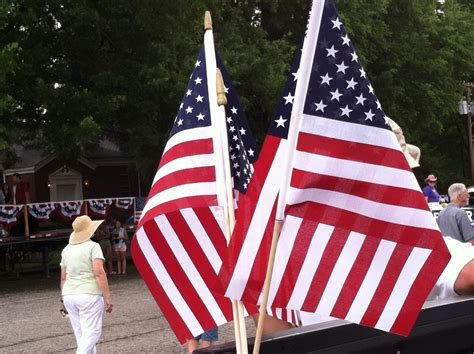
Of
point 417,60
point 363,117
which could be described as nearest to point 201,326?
point 363,117

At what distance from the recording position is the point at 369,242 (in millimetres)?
2969

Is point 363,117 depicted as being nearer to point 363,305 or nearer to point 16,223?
point 363,305

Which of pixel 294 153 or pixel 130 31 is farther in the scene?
pixel 130 31

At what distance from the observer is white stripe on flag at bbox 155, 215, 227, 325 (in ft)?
12.3

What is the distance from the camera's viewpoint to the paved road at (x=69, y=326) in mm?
10109

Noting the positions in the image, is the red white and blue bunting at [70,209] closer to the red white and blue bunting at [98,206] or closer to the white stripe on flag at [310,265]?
the red white and blue bunting at [98,206]

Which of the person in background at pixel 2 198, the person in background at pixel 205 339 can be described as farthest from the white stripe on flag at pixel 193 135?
the person in background at pixel 2 198

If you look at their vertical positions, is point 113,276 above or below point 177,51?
below

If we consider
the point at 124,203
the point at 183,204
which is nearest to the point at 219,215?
the point at 183,204

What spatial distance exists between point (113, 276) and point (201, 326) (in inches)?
665

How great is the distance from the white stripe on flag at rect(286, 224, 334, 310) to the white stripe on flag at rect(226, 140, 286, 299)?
197 mm

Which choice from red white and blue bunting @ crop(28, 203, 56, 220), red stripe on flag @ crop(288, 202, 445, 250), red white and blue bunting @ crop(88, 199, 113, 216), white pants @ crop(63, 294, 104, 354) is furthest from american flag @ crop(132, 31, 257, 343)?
red white and blue bunting @ crop(88, 199, 113, 216)

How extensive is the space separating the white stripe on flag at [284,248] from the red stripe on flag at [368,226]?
0.04 metres

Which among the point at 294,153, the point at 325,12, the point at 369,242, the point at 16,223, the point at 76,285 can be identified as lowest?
the point at 16,223
